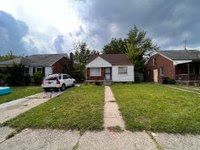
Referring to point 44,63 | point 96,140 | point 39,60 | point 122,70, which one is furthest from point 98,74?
point 96,140

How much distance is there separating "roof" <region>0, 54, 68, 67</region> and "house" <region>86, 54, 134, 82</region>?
7.17 meters

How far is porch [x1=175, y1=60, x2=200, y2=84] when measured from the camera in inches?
1361

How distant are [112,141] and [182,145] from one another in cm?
193

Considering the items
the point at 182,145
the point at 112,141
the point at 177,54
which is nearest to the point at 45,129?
the point at 112,141

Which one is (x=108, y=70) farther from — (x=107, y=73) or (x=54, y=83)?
(x=54, y=83)

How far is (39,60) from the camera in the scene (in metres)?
46.5

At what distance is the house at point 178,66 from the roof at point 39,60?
54.3ft

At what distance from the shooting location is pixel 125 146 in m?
7.62

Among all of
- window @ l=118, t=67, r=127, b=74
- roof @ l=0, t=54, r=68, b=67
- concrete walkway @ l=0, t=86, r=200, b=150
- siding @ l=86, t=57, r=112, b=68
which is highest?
roof @ l=0, t=54, r=68, b=67

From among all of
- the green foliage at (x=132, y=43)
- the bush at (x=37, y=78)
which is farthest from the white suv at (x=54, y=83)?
the green foliage at (x=132, y=43)

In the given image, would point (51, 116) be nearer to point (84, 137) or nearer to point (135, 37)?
point (84, 137)

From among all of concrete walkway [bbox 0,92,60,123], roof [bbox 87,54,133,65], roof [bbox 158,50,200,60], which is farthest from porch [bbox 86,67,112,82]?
concrete walkway [bbox 0,92,60,123]

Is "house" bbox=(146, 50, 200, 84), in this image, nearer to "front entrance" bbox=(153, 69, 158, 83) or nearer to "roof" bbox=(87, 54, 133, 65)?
"front entrance" bbox=(153, 69, 158, 83)

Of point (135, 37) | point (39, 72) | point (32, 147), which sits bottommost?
point (32, 147)
